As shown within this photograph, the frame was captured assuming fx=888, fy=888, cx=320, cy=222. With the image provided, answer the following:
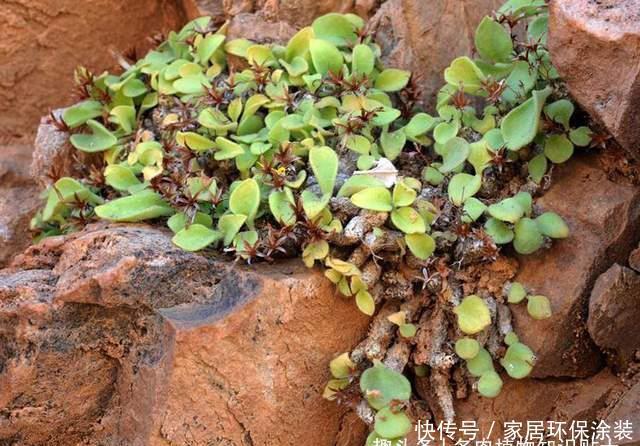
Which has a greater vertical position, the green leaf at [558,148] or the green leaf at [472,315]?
the green leaf at [558,148]

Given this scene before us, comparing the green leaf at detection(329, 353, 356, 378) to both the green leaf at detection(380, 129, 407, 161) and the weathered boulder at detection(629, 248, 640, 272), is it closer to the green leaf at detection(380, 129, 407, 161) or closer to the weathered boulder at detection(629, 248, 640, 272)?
the green leaf at detection(380, 129, 407, 161)

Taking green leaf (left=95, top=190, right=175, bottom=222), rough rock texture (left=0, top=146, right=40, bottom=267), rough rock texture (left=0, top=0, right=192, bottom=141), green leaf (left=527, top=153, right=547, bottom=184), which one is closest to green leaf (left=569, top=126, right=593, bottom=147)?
green leaf (left=527, top=153, right=547, bottom=184)

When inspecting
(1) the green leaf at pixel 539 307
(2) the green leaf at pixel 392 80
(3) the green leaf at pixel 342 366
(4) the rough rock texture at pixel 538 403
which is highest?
(2) the green leaf at pixel 392 80

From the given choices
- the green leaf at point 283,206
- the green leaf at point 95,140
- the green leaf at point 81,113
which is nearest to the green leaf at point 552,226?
the green leaf at point 283,206

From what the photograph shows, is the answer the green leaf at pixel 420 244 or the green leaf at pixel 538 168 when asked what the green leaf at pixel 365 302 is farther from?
the green leaf at pixel 538 168

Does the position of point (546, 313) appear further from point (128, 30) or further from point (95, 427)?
point (128, 30)

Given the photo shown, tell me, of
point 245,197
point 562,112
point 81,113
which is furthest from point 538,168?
point 81,113
